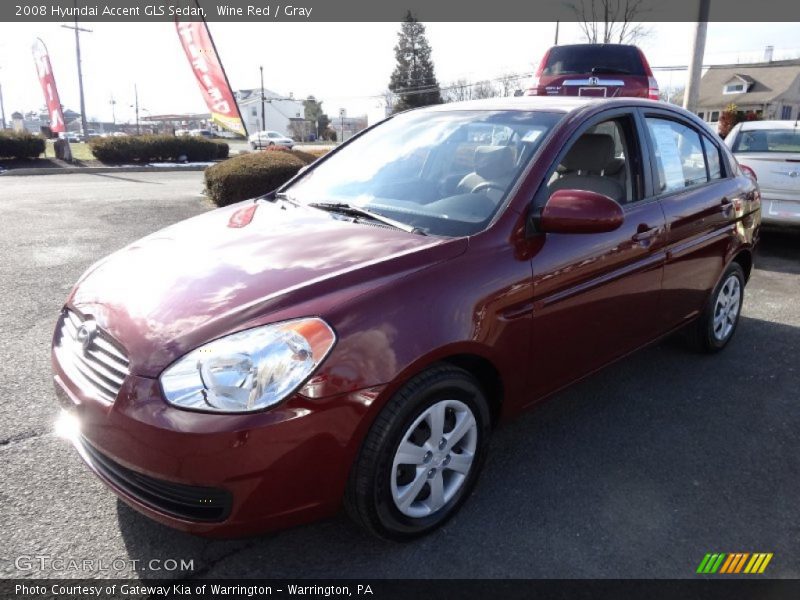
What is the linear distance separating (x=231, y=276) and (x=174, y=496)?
0.81m

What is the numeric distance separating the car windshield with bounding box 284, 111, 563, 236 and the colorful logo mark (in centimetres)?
156

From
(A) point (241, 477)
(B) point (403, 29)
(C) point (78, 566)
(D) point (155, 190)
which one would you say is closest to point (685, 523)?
(A) point (241, 477)

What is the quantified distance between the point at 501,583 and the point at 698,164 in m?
2.95

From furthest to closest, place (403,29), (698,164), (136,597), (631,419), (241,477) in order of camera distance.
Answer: (403,29)
(698,164)
(631,419)
(136,597)
(241,477)

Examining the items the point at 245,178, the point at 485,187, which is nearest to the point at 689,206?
the point at 485,187

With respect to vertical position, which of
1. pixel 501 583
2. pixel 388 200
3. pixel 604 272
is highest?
pixel 388 200

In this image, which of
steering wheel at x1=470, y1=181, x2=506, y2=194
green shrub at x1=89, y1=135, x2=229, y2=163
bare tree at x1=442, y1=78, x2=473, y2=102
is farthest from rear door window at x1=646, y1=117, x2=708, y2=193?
bare tree at x1=442, y1=78, x2=473, y2=102

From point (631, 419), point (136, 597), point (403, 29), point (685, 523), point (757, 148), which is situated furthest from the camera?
point (403, 29)

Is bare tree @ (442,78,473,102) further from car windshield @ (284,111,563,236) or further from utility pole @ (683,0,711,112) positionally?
car windshield @ (284,111,563,236)

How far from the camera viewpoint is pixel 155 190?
13.4 m

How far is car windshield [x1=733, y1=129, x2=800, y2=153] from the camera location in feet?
24.1

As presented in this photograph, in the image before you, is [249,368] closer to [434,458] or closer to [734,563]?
[434,458]

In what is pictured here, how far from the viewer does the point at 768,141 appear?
295 inches

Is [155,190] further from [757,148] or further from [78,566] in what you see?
[78,566]
